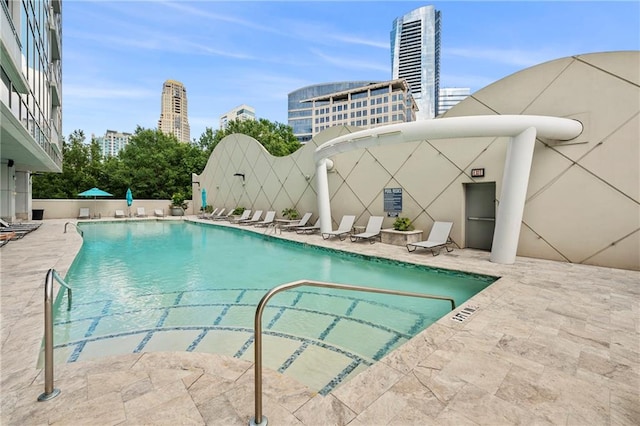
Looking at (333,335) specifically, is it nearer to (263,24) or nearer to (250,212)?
(263,24)

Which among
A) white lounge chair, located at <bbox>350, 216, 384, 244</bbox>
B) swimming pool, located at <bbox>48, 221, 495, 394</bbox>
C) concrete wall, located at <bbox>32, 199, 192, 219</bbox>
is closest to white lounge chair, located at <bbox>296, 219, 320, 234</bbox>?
white lounge chair, located at <bbox>350, 216, 384, 244</bbox>

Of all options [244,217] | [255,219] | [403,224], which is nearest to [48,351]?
[403,224]

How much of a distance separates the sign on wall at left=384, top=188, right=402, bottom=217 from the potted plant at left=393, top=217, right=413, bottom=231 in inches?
29.2

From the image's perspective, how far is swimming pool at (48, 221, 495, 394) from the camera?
11.3 ft

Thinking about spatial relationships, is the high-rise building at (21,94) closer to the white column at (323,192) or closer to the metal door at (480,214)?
the white column at (323,192)

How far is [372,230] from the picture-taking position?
10.6 metres

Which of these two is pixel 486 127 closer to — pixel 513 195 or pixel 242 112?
pixel 513 195

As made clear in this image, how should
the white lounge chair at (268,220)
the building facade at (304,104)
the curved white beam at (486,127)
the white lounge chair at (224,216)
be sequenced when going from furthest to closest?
1. the building facade at (304,104)
2. the white lounge chair at (224,216)
3. the white lounge chair at (268,220)
4. the curved white beam at (486,127)

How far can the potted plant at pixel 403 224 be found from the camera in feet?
31.6

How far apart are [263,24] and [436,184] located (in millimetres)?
8200

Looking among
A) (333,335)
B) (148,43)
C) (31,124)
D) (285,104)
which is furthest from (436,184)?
(285,104)

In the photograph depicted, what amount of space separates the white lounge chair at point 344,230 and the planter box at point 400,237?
1491 millimetres

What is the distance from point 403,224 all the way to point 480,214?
2.28 m

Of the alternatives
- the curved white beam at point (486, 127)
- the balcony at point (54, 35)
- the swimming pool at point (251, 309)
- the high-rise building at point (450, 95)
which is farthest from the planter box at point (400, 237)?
the high-rise building at point (450, 95)
